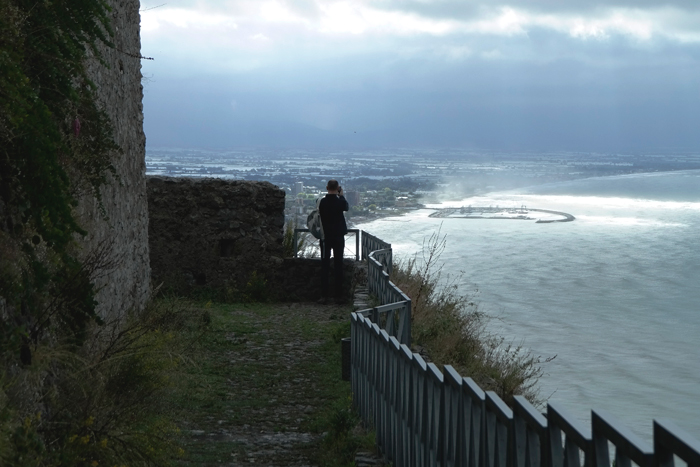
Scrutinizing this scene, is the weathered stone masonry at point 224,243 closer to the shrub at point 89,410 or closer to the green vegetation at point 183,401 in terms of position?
the green vegetation at point 183,401

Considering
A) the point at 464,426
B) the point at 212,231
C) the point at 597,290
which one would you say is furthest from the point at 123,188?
the point at 597,290

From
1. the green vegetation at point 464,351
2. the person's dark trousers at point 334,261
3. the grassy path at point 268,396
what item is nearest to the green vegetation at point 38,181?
the grassy path at point 268,396

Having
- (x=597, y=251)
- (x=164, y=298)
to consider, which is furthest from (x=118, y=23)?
(x=597, y=251)

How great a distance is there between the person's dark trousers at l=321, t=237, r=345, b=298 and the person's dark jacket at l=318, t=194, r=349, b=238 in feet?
0.44

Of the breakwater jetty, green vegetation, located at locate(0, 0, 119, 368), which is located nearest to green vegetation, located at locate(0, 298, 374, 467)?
green vegetation, located at locate(0, 0, 119, 368)

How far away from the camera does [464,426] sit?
409 cm

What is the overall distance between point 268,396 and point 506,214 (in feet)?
101

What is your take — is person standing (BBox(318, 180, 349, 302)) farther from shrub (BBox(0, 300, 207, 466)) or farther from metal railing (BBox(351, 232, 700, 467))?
shrub (BBox(0, 300, 207, 466))

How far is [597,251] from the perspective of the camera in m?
29.7

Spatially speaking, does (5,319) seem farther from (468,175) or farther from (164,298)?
(468,175)

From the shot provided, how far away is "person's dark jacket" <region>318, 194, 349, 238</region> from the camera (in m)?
13.3

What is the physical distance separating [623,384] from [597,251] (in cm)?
1628

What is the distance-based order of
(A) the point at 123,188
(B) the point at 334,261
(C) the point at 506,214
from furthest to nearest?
(C) the point at 506,214
(B) the point at 334,261
(A) the point at 123,188

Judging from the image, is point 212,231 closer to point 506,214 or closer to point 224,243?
point 224,243
